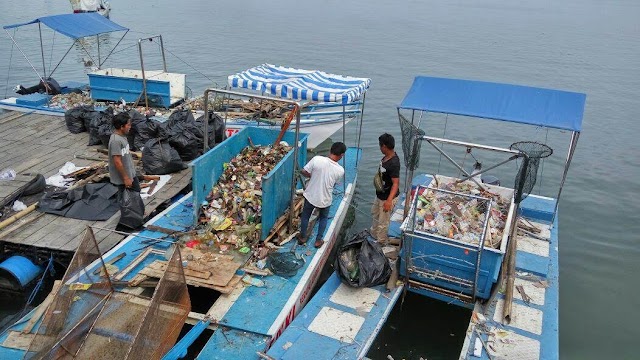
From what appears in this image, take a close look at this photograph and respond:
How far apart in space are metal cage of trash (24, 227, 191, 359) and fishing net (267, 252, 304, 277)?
144 cm

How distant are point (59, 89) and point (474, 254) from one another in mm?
14509

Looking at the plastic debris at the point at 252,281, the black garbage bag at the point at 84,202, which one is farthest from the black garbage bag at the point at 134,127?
the plastic debris at the point at 252,281

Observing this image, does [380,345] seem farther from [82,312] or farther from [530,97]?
[530,97]

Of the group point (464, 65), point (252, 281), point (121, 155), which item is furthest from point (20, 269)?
point (464, 65)

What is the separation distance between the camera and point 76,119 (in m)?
12.3

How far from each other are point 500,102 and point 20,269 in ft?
27.1

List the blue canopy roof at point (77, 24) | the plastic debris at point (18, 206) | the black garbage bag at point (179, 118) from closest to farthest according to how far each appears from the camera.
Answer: the plastic debris at point (18, 206) → the black garbage bag at point (179, 118) → the blue canopy roof at point (77, 24)

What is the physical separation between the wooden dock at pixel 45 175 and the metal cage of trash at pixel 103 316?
1.75 m

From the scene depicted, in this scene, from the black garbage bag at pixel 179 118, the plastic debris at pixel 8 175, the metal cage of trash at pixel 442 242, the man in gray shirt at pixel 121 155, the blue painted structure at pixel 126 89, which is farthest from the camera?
the blue painted structure at pixel 126 89

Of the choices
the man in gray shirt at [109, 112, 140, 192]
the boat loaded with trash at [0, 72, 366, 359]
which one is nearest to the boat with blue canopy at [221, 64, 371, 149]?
the boat loaded with trash at [0, 72, 366, 359]

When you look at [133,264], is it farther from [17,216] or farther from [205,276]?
[17,216]

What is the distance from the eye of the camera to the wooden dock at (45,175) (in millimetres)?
7812

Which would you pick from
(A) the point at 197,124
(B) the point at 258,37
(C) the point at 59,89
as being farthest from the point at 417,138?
(B) the point at 258,37

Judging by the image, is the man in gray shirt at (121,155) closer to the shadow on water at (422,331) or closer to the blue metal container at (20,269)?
the blue metal container at (20,269)
